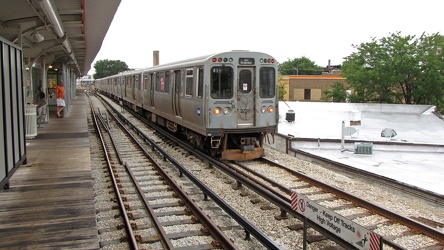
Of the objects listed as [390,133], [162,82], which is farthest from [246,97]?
[390,133]

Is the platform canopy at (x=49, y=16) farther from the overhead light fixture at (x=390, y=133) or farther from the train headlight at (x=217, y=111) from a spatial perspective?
the overhead light fixture at (x=390, y=133)

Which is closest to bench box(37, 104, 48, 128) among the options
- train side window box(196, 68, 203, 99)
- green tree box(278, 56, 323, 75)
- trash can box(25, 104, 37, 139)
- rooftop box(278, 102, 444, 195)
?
trash can box(25, 104, 37, 139)

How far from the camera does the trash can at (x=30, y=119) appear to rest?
40.9 feet

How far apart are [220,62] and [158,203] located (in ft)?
14.8

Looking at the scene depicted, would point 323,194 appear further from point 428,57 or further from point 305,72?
point 305,72

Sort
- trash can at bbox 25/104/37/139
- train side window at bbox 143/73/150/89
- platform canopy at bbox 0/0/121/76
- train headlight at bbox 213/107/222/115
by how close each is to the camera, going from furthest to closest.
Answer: train side window at bbox 143/73/150/89 → trash can at bbox 25/104/37/139 → train headlight at bbox 213/107/222/115 → platform canopy at bbox 0/0/121/76

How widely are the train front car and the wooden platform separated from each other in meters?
3.44

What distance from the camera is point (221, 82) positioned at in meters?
10.8

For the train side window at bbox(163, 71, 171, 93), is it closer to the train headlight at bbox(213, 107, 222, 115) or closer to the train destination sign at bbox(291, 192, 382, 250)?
the train headlight at bbox(213, 107, 222, 115)

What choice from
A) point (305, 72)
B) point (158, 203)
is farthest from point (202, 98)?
point (305, 72)

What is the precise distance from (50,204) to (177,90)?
7541mm

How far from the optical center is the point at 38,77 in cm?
2345

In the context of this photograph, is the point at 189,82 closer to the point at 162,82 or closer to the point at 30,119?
the point at 162,82

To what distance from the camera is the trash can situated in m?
12.5
